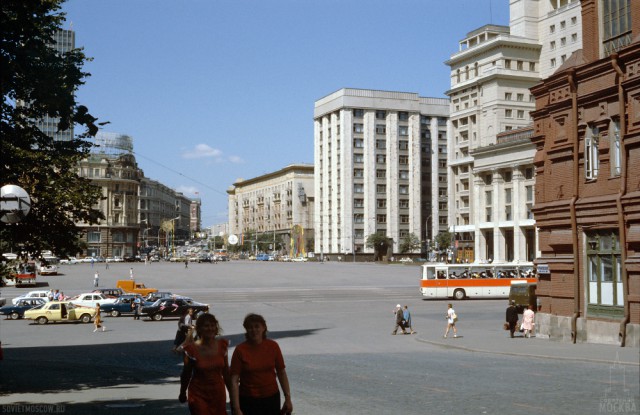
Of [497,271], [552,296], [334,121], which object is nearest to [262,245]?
[334,121]

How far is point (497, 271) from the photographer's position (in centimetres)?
5375

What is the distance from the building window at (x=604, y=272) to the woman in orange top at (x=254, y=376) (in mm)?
17541

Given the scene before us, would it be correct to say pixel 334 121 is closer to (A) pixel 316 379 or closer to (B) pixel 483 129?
(B) pixel 483 129

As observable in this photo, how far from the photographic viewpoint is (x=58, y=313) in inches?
1499

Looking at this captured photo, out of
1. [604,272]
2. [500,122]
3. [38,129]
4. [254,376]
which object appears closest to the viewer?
[254,376]

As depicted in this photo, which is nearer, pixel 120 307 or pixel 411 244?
Result: pixel 120 307

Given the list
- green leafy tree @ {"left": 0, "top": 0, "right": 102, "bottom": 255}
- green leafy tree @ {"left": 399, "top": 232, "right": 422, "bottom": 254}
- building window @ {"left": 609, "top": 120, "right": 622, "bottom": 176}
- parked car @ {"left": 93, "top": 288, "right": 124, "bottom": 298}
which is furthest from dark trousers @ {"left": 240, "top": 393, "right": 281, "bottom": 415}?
green leafy tree @ {"left": 399, "top": 232, "right": 422, "bottom": 254}

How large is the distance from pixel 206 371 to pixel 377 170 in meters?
140

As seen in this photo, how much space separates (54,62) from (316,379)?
9.03 metres

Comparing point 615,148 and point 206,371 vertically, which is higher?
point 615,148

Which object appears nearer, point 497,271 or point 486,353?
point 486,353

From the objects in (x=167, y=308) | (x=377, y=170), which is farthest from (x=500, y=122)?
(x=167, y=308)

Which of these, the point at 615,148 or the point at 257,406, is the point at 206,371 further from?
the point at 615,148

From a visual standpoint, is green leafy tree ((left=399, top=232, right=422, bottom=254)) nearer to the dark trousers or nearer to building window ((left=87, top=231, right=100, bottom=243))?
building window ((left=87, top=231, right=100, bottom=243))
